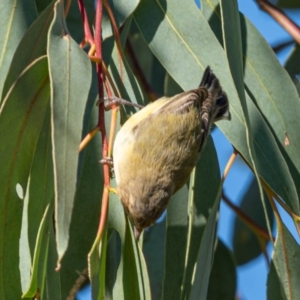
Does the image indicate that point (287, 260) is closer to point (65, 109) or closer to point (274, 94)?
point (274, 94)

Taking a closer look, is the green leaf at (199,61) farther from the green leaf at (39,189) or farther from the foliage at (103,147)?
the green leaf at (39,189)

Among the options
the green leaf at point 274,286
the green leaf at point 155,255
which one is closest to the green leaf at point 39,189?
the green leaf at point 274,286

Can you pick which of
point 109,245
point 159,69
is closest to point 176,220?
point 109,245

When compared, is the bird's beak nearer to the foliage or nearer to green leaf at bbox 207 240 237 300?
the foliage

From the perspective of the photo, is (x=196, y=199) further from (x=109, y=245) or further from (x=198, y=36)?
(x=198, y=36)

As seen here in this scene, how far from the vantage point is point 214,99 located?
2260 mm

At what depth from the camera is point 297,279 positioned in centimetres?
186

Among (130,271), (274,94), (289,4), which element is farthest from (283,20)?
(130,271)

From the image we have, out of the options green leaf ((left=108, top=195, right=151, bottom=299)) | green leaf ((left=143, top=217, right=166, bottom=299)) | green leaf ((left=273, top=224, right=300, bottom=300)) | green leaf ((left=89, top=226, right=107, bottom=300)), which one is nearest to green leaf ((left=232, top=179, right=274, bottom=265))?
green leaf ((left=143, top=217, right=166, bottom=299))

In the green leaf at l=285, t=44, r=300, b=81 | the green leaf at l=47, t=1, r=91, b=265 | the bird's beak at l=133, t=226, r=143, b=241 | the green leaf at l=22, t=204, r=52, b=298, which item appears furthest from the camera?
the green leaf at l=285, t=44, r=300, b=81

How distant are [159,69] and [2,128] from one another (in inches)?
56.4

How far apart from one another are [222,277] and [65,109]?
1.32 metres

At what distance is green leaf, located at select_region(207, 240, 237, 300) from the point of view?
2512mm

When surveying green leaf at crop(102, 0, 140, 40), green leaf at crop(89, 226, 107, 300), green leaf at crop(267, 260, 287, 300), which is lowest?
green leaf at crop(267, 260, 287, 300)
